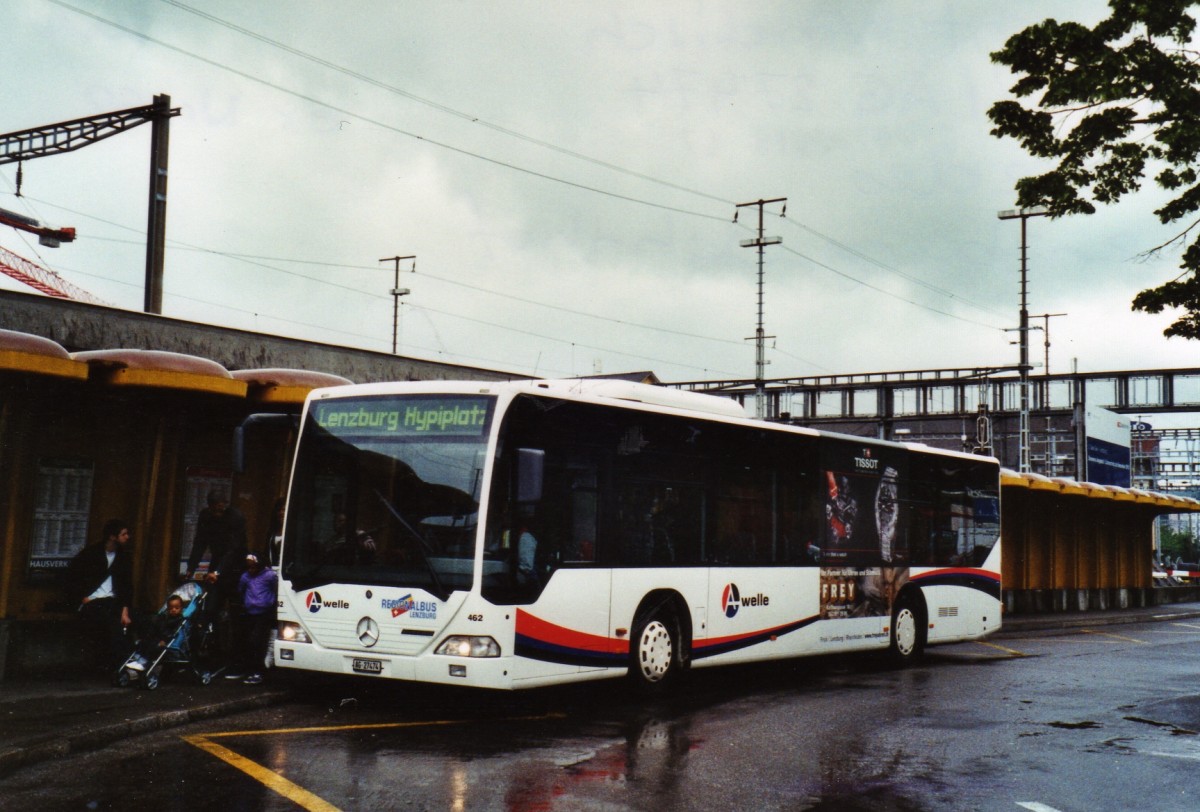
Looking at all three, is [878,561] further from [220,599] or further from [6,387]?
[6,387]

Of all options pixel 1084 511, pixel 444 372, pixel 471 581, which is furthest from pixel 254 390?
pixel 1084 511

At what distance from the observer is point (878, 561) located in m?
15.8

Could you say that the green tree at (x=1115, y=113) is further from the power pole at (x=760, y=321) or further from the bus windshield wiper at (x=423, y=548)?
the power pole at (x=760, y=321)

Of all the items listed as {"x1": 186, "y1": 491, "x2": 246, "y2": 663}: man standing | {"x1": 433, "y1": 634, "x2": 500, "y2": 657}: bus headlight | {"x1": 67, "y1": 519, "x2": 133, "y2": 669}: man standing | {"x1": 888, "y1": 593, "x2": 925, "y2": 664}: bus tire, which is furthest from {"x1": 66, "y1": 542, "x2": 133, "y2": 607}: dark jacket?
{"x1": 888, "y1": 593, "x2": 925, "y2": 664}: bus tire

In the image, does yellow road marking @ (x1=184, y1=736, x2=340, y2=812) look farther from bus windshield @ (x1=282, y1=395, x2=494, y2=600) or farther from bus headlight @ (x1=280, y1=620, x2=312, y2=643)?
bus windshield @ (x1=282, y1=395, x2=494, y2=600)

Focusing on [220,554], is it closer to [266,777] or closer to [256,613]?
[256,613]

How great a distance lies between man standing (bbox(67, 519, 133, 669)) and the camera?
1206 cm

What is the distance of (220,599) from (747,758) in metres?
6.60

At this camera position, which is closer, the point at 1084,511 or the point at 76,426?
the point at 76,426

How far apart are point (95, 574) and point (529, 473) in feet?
17.0

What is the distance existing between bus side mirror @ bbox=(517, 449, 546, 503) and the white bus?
0.02 m

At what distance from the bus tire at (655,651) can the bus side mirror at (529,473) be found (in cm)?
244

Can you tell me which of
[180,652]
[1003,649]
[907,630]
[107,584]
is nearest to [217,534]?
[107,584]

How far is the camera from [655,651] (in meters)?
11.9
